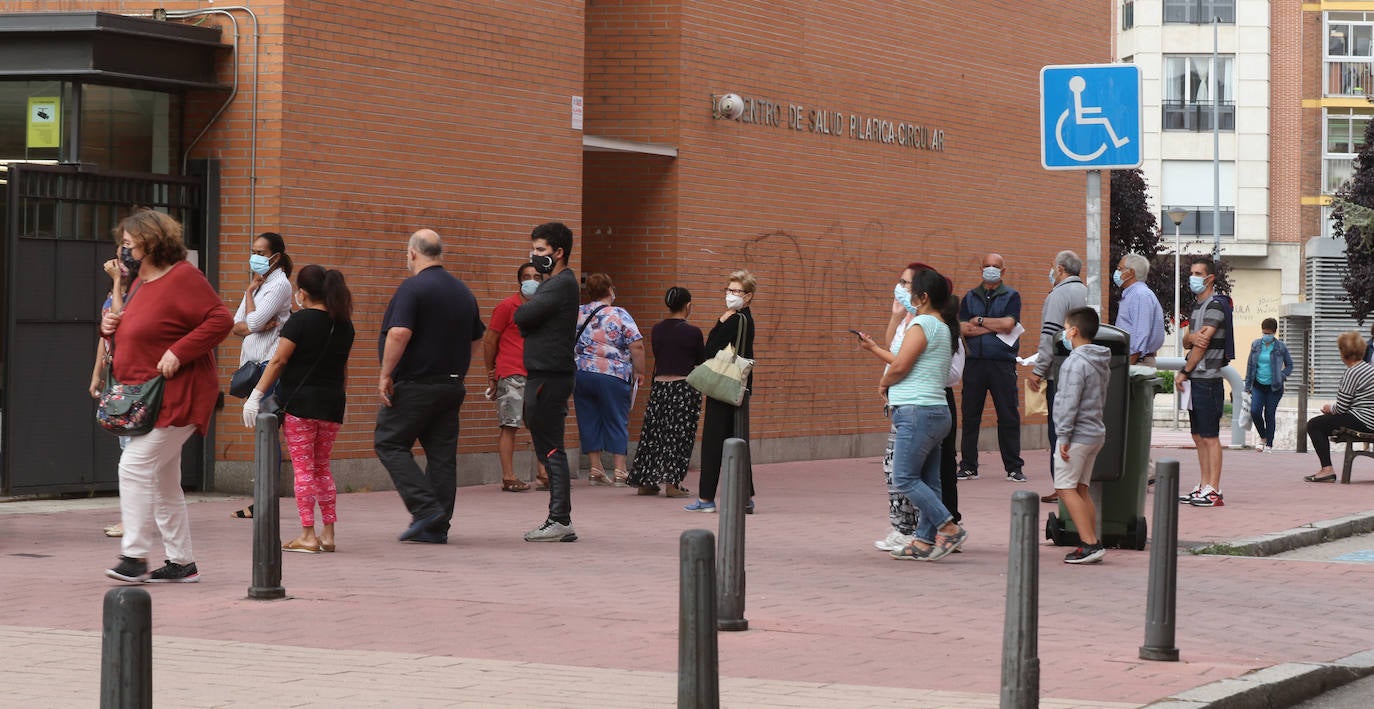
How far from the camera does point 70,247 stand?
13.7 meters

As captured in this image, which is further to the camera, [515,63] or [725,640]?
[515,63]

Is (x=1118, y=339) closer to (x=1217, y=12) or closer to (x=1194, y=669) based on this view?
(x=1194, y=669)

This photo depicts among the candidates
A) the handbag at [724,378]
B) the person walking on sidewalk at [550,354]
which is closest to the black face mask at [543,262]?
the person walking on sidewalk at [550,354]

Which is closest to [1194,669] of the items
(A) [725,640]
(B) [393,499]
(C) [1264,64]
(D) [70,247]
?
(A) [725,640]

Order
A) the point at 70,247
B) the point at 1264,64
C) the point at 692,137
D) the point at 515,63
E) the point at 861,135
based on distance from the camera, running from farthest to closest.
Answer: the point at 1264,64 < the point at 861,135 < the point at 692,137 < the point at 515,63 < the point at 70,247

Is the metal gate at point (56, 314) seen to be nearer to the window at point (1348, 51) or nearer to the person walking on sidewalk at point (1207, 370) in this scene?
the person walking on sidewalk at point (1207, 370)

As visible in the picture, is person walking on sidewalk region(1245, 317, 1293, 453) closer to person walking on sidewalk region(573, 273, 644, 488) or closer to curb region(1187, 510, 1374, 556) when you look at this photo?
curb region(1187, 510, 1374, 556)

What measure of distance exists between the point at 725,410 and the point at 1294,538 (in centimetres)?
406

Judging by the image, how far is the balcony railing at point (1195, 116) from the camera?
200 ft

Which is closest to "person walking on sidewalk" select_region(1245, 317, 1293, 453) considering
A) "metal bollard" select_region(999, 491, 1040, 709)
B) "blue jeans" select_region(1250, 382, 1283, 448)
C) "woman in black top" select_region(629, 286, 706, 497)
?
"blue jeans" select_region(1250, 382, 1283, 448)

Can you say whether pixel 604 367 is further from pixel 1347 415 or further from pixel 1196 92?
→ pixel 1196 92

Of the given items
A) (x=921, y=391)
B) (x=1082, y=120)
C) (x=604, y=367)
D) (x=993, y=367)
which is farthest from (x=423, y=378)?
(x=993, y=367)

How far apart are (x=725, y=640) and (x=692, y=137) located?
35.9 feet

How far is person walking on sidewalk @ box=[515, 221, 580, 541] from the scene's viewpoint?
38.2ft
